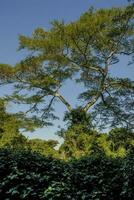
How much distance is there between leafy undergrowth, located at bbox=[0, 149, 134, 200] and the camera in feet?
33.6

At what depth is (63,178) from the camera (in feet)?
35.4

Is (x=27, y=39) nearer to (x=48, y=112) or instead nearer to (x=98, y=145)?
(x=48, y=112)

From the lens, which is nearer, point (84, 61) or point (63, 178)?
point (63, 178)

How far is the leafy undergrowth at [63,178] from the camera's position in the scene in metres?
10.2

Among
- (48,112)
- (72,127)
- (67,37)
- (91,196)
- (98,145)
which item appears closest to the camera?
(91,196)

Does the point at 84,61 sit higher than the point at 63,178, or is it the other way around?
the point at 84,61

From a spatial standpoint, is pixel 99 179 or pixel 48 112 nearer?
pixel 99 179

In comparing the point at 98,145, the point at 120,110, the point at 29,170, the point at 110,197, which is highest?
the point at 120,110

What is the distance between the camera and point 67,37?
29.2 m

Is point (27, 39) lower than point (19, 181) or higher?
higher

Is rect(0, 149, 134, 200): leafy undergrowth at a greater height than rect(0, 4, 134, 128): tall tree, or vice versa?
rect(0, 4, 134, 128): tall tree

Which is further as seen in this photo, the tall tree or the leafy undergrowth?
the tall tree

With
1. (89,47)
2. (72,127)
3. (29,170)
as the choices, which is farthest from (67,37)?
(29,170)

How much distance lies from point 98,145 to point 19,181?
25.9 feet
